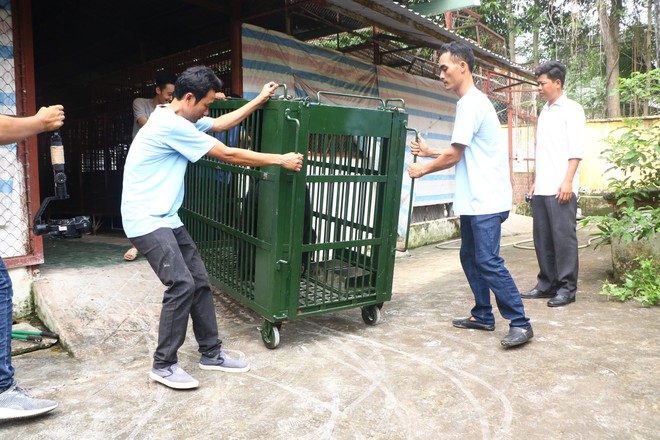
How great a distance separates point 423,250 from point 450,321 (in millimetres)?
4008

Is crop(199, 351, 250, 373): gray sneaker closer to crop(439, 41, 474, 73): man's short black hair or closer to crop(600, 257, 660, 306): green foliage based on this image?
crop(439, 41, 474, 73): man's short black hair

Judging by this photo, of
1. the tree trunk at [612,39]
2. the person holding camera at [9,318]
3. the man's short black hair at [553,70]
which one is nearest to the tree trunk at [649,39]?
the tree trunk at [612,39]

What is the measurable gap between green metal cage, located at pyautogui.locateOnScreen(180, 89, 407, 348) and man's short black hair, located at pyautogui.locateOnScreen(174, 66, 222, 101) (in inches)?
16.7

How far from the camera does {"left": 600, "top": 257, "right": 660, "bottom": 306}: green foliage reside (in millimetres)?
4426

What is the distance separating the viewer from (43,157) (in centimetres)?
893

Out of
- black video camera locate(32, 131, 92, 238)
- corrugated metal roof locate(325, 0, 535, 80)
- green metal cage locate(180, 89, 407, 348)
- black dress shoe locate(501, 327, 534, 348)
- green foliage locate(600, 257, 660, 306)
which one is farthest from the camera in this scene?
corrugated metal roof locate(325, 0, 535, 80)

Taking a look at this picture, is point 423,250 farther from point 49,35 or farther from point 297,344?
point 49,35

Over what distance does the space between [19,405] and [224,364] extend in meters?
1.08

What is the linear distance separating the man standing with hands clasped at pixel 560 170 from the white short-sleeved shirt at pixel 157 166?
304 centimetres

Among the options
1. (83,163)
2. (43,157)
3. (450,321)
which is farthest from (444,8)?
(43,157)

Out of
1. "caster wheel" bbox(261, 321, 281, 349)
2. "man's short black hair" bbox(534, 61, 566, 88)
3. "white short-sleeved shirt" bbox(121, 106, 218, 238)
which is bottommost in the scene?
"caster wheel" bbox(261, 321, 281, 349)

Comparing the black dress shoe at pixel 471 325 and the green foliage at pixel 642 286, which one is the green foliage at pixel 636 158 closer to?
the green foliage at pixel 642 286

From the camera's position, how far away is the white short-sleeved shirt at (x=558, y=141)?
14.8ft

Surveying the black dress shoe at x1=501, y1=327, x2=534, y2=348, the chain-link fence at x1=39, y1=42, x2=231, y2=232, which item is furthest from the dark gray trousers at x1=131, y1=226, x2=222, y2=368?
the chain-link fence at x1=39, y1=42, x2=231, y2=232
